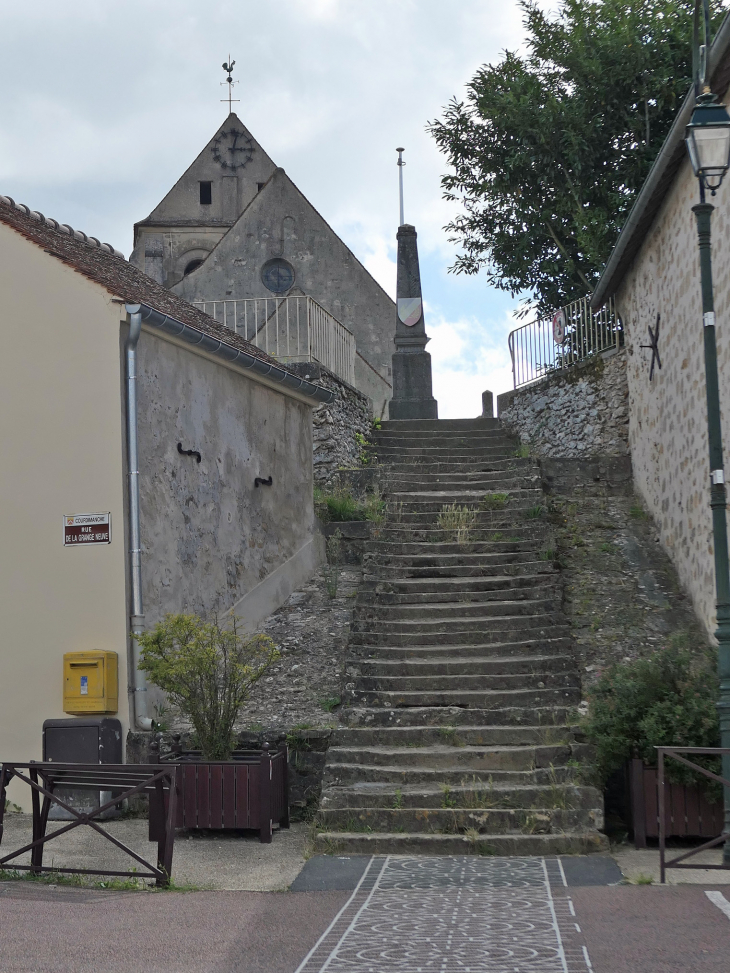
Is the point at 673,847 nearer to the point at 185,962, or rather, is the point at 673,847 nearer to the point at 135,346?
the point at 185,962

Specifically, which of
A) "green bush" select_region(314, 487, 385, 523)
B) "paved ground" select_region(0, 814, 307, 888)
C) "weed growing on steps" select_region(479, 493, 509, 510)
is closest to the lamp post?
"paved ground" select_region(0, 814, 307, 888)

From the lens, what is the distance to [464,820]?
7.66 m

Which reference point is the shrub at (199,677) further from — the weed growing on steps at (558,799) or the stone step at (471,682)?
the weed growing on steps at (558,799)

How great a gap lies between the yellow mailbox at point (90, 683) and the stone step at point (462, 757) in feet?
6.49

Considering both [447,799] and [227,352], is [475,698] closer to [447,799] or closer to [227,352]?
[447,799]

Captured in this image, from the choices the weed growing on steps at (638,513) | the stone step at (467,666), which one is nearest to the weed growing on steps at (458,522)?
the weed growing on steps at (638,513)

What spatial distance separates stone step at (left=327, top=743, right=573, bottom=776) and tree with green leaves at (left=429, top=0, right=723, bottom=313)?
10.9 metres

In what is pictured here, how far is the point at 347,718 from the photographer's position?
897 cm

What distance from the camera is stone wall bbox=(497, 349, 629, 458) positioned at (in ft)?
49.4

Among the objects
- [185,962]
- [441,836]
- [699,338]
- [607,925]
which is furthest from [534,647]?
[185,962]

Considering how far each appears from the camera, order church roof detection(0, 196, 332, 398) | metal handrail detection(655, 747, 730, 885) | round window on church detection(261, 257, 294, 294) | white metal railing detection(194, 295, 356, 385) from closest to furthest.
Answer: metal handrail detection(655, 747, 730, 885), church roof detection(0, 196, 332, 398), white metal railing detection(194, 295, 356, 385), round window on church detection(261, 257, 294, 294)

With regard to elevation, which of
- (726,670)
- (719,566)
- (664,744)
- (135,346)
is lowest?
(664,744)

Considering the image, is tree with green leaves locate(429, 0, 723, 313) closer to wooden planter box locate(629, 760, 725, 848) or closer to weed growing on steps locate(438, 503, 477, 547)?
weed growing on steps locate(438, 503, 477, 547)

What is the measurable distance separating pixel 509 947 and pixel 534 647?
15.4 feet
